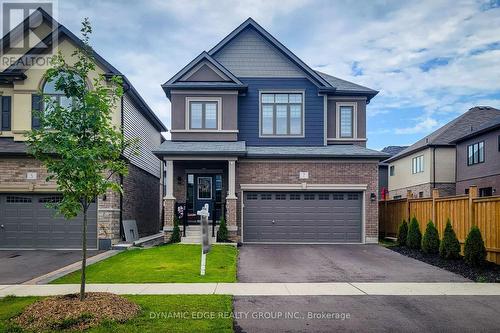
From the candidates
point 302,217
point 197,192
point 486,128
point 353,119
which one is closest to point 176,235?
point 197,192

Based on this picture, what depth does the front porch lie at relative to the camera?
17.9 m

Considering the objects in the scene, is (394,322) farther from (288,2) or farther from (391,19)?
(391,19)

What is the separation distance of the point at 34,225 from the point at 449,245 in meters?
15.5

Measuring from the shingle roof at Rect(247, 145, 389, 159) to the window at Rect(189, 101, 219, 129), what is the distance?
218cm

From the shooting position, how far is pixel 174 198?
59.4 feet

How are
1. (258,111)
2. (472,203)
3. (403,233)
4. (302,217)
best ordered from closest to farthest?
(472,203)
(403,233)
(302,217)
(258,111)

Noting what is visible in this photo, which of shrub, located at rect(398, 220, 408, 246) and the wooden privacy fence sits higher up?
the wooden privacy fence

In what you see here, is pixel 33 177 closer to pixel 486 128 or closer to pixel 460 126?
pixel 486 128

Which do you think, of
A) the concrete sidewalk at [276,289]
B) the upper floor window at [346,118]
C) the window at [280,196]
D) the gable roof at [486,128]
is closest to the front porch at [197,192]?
the window at [280,196]

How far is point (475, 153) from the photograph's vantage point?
87.5 feet

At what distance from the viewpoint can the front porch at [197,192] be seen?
17906mm

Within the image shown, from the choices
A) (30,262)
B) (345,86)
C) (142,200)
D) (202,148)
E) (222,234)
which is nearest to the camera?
(30,262)

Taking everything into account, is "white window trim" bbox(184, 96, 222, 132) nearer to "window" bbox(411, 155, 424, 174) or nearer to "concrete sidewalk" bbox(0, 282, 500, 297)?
"concrete sidewalk" bbox(0, 282, 500, 297)

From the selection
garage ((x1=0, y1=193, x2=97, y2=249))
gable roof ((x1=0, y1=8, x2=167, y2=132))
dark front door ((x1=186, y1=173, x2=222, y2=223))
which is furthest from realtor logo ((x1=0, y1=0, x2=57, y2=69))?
dark front door ((x1=186, y1=173, x2=222, y2=223))
